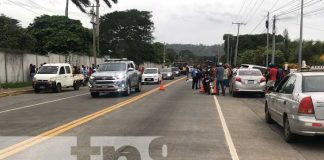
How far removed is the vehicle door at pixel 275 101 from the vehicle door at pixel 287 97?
133mm

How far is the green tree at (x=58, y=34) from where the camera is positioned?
55125 millimetres

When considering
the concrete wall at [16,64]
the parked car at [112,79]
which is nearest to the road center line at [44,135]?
the parked car at [112,79]

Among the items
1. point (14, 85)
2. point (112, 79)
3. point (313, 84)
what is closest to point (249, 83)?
point (112, 79)

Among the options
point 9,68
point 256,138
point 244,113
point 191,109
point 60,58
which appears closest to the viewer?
point 256,138

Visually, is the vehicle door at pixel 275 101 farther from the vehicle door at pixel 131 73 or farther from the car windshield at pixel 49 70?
the car windshield at pixel 49 70

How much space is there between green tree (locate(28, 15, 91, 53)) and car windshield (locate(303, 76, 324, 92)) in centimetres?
4666

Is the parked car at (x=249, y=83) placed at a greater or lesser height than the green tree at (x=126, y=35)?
lesser

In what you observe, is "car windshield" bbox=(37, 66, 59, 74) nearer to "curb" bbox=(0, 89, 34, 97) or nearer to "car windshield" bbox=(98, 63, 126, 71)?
"curb" bbox=(0, 89, 34, 97)

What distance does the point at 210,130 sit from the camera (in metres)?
11.9

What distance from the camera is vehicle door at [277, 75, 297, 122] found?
10.2 metres

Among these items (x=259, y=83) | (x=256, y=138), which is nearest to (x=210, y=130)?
(x=256, y=138)

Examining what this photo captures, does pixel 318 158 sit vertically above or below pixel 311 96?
below

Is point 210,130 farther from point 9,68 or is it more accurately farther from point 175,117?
point 9,68

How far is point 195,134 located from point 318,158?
3266 mm
